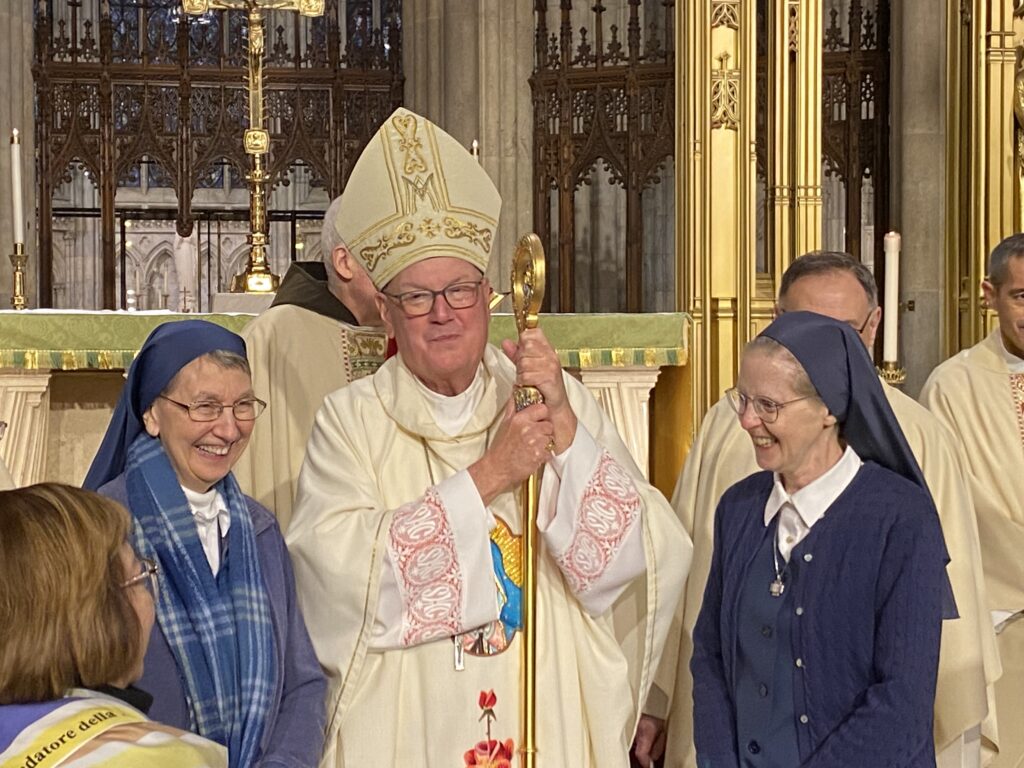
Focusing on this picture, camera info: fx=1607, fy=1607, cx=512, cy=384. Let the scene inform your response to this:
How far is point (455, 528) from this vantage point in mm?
2875

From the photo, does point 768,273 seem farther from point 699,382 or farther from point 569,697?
point 569,697

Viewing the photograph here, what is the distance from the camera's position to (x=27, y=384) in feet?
16.5

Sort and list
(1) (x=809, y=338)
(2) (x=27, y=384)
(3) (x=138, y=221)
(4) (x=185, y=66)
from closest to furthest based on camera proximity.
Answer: (1) (x=809, y=338)
(2) (x=27, y=384)
(4) (x=185, y=66)
(3) (x=138, y=221)

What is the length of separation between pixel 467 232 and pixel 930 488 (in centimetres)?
117

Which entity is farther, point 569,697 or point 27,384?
point 27,384

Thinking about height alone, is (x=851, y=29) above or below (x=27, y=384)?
above

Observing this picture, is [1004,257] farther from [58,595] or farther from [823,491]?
[58,595]

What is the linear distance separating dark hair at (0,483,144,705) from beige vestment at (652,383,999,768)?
1.72 meters

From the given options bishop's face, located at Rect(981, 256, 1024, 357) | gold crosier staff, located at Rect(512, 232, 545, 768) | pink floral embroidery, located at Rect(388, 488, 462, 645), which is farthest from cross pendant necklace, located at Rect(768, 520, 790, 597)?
bishop's face, located at Rect(981, 256, 1024, 357)

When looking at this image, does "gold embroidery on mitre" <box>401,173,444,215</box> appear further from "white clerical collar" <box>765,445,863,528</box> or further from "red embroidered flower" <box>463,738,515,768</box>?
"red embroidered flower" <box>463,738,515,768</box>

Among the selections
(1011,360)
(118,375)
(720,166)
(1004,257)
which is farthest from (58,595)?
(720,166)

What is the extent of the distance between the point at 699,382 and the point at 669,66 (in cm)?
457

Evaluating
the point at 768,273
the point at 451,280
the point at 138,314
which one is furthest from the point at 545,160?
the point at 451,280

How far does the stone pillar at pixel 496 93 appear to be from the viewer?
10.2 meters
